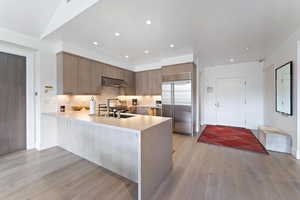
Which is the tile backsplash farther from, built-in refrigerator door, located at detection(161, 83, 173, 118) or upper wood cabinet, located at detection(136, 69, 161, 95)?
built-in refrigerator door, located at detection(161, 83, 173, 118)

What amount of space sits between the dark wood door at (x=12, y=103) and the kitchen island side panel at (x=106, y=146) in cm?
100

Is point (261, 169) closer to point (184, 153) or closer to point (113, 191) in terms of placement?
point (184, 153)

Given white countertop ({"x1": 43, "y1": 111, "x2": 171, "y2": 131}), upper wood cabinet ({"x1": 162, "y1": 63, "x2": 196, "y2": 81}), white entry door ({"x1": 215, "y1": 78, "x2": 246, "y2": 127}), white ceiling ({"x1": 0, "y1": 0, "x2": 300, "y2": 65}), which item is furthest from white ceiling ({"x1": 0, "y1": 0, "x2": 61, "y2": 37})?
white entry door ({"x1": 215, "y1": 78, "x2": 246, "y2": 127})

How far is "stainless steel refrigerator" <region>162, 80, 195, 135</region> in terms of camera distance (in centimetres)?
427

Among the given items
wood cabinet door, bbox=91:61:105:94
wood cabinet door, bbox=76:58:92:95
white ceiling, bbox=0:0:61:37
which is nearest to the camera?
white ceiling, bbox=0:0:61:37

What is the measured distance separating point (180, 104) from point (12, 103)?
4.40 meters

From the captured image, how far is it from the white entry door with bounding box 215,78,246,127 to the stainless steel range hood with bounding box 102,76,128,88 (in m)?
4.21

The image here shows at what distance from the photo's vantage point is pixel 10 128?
9.73ft

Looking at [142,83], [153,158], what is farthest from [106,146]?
[142,83]

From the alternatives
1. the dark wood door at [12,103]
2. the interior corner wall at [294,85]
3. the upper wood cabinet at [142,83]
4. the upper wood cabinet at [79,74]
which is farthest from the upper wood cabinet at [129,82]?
the interior corner wall at [294,85]

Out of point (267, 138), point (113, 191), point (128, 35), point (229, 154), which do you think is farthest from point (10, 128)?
point (267, 138)

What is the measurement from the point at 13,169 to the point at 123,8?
3.37 meters

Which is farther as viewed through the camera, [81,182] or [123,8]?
[123,8]

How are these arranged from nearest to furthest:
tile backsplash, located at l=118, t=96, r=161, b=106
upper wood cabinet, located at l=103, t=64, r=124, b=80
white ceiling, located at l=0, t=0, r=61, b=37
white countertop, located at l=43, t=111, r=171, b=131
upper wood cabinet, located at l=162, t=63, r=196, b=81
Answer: white countertop, located at l=43, t=111, r=171, b=131 → white ceiling, located at l=0, t=0, r=61, b=37 → upper wood cabinet, located at l=162, t=63, r=196, b=81 → upper wood cabinet, located at l=103, t=64, r=124, b=80 → tile backsplash, located at l=118, t=96, r=161, b=106
